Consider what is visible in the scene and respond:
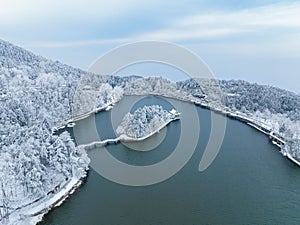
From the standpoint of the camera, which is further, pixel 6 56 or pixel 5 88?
pixel 6 56

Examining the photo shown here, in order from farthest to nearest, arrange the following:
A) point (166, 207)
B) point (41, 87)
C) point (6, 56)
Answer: point (6, 56) → point (41, 87) → point (166, 207)

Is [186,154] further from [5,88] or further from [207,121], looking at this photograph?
[5,88]

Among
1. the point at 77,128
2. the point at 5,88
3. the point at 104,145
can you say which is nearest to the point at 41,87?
the point at 5,88

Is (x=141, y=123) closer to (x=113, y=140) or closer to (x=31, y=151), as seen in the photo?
(x=113, y=140)

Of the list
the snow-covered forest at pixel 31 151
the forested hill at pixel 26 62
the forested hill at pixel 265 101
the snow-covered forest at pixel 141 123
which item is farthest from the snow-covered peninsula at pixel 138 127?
the forested hill at pixel 26 62

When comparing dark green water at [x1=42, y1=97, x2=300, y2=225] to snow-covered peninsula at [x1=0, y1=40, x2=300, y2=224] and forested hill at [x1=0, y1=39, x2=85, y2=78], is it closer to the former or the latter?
snow-covered peninsula at [x1=0, y1=40, x2=300, y2=224]
